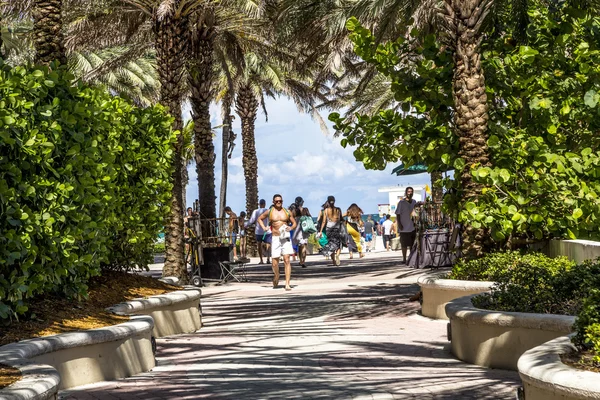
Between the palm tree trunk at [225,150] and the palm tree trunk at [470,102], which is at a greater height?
the palm tree trunk at [225,150]

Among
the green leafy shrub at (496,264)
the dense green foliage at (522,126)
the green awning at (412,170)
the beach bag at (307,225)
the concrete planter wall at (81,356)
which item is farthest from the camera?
the green awning at (412,170)

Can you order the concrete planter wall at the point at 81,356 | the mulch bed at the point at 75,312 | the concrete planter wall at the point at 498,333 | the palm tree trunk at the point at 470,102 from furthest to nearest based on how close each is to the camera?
the palm tree trunk at the point at 470,102, the mulch bed at the point at 75,312, the concrete planter wall at the point at 498,333, the concrete planter wall at the point at 81,356

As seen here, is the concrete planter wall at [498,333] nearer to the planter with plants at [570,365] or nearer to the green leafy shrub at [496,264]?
the planter with plants at [570,365]

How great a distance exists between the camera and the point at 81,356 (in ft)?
26.4

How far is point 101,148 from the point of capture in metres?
10.7

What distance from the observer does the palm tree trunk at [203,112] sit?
23625mm

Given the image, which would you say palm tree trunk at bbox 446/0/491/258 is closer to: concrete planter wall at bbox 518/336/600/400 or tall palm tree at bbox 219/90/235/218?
concrete planter wall at bbox 518/336/600/400

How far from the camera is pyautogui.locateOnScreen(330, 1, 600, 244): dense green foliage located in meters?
11.9

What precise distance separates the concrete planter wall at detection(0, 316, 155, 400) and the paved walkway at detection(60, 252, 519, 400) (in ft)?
0.44

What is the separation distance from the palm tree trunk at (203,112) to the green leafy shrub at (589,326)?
58.3 feet

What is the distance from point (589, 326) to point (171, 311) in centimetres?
715

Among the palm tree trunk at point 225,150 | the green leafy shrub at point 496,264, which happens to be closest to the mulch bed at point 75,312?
the green leafy shrub at point 496,264

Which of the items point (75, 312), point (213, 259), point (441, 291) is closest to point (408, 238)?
point (213, 259)

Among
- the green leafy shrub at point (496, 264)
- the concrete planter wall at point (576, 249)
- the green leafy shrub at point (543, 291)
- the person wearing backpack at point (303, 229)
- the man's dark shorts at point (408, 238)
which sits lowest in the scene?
the green leafy shrub at point (543, 291)
